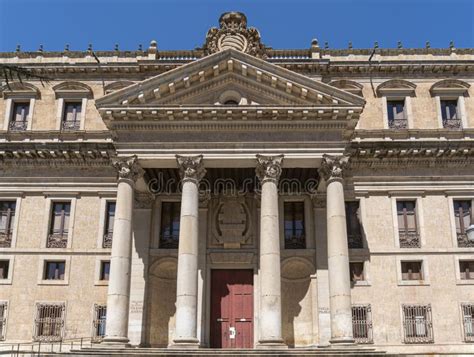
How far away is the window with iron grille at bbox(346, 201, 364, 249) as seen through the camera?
2853 centimetres

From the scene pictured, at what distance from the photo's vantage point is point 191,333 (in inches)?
875

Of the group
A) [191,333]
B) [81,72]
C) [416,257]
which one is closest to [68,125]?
[81,72]

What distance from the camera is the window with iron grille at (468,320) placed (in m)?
26.9

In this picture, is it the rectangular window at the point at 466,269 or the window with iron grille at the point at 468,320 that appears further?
the rectangular window at the point at 466,269

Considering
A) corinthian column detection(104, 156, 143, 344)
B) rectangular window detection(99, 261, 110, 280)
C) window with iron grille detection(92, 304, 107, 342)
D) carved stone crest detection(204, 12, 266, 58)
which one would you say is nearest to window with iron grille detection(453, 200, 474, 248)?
carved stone crest detection(204, 12, 266, 58)

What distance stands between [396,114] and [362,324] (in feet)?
39.4

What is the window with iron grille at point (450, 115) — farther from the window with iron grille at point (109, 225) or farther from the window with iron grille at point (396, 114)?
the window with iron grille at point (109, 225)

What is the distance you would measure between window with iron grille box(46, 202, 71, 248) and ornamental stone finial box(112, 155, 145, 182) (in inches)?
257

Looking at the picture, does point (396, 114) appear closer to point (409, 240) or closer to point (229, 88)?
point (409, 240)

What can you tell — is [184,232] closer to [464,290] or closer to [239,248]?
[239,248]

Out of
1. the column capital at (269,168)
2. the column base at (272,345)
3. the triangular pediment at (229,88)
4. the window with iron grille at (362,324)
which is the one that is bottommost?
the column base at (272,345)

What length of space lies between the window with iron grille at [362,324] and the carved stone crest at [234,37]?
15039 millimetres

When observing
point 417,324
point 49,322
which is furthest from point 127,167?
point 417,324

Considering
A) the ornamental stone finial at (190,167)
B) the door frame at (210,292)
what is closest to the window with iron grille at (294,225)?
the door frame at (210,292)
